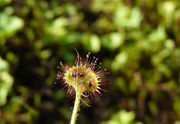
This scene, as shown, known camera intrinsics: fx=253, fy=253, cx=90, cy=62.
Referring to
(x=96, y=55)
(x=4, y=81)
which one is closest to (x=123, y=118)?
(x=96, y=55)

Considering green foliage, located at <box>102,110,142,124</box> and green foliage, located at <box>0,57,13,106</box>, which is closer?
green foliage, located at <box>0,57,13,106</box>

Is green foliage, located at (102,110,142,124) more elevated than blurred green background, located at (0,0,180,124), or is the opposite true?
blurred green background, located at (0,0,180,124)

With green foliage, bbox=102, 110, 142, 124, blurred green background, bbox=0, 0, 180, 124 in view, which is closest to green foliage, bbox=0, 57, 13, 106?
blurred green background, bbox=0, 0, 180, 124

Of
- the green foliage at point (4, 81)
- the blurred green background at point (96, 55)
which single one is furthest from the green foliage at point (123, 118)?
the green foliage at point (4, 81)

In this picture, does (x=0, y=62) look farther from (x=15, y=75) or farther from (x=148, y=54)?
(x=148, y=54)

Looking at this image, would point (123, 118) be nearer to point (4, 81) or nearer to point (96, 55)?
point (96, 55)

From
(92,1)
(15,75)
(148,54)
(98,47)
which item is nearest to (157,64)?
(148,54)

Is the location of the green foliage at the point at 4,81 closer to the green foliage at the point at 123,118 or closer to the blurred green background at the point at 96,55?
the blurred green background at the point at 96,55

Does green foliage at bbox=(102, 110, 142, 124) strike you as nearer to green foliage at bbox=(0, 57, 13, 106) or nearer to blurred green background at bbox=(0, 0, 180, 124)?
blurred green background at bbox=(0, 0, 180, 124)
